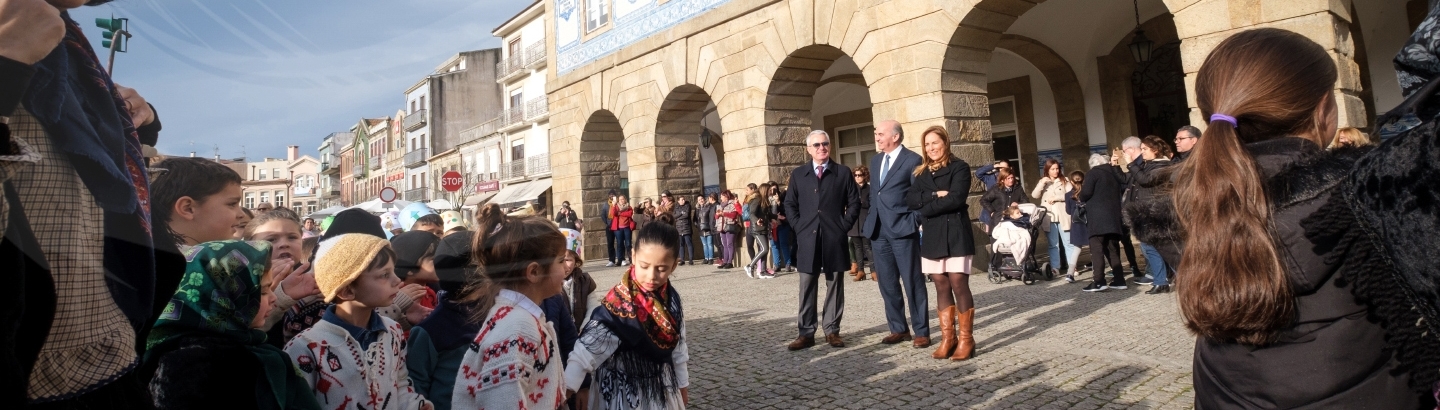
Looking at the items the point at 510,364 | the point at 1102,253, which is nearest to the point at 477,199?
the point at 1102,253

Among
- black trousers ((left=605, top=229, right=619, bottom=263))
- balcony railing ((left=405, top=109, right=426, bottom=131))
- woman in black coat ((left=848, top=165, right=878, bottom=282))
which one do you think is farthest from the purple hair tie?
black trousers ((left=605, top=229, right=619, bottom=263))

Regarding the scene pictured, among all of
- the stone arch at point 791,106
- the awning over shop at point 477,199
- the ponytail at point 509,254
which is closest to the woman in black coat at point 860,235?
the stone arch at point 791,106

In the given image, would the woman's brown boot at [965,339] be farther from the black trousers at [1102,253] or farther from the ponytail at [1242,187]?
the black trousers at [1102,253]

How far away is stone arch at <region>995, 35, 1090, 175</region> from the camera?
515 inches

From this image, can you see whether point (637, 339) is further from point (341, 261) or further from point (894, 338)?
point (894, 338)

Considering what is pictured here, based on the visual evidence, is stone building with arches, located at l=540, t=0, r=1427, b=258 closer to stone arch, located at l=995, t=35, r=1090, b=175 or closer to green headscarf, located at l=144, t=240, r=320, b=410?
stone arch, located at l=995, t=35, r=1090, b=175

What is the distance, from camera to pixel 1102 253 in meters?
7.36

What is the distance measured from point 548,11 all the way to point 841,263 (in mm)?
12495

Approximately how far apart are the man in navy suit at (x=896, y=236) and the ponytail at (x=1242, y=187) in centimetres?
339

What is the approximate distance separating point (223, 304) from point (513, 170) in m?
28.7

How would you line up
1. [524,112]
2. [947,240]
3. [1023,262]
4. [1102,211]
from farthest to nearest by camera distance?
1. [524,112]
2. [1023,262]
3. [1102,211]
4. [947,240]

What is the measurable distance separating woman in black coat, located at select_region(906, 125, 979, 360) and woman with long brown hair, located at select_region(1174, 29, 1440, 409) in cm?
310

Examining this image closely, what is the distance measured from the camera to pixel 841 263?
17.5 feet

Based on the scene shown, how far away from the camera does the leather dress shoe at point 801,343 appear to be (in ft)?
16.9
